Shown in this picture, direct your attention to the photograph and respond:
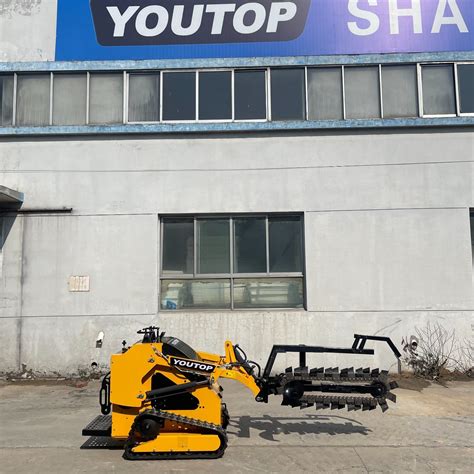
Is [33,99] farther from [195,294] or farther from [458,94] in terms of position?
[458,94]

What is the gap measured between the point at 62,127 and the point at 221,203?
12.3ft

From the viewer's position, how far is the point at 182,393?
5234 millimetres

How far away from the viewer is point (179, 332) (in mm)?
9820

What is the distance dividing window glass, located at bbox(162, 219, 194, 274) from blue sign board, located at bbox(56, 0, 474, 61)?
367cm

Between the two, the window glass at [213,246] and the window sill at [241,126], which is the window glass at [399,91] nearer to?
the window sill at [241,126]

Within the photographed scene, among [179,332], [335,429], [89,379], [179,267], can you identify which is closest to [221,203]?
[179,267]

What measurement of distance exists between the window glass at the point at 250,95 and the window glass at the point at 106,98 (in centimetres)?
253

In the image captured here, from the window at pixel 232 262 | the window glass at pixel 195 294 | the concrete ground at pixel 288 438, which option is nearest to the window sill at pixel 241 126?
the window at pixel 232 262

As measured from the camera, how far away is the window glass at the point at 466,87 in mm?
10344

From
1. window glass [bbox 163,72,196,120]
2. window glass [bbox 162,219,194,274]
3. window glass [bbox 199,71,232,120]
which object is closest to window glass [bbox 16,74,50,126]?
window glass [bbox 163,72,196,120]

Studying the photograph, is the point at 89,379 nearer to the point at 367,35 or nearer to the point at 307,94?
the point at 307,94

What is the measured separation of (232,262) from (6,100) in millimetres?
6105

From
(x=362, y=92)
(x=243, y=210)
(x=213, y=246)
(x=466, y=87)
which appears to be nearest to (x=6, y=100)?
(x=213, y=246)

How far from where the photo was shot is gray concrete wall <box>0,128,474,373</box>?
9828 millimetres
